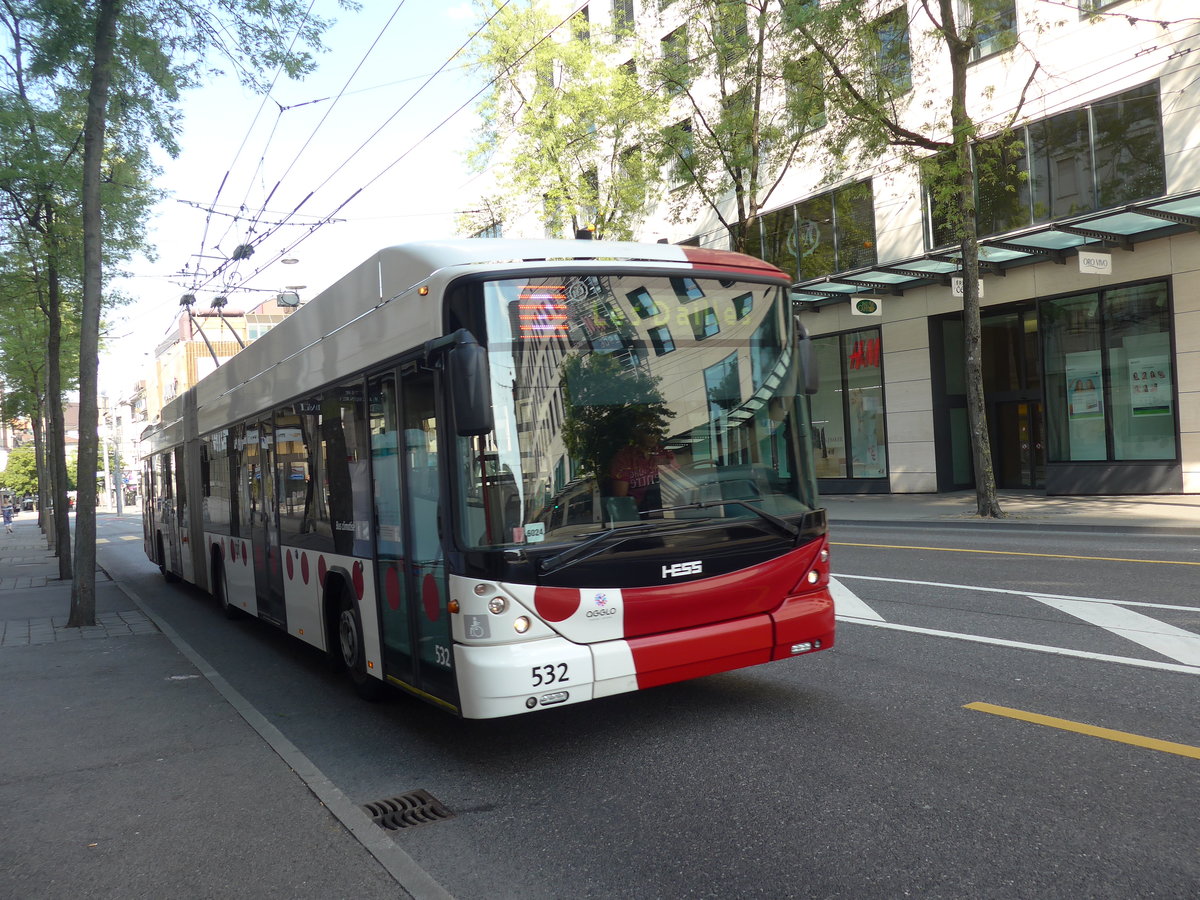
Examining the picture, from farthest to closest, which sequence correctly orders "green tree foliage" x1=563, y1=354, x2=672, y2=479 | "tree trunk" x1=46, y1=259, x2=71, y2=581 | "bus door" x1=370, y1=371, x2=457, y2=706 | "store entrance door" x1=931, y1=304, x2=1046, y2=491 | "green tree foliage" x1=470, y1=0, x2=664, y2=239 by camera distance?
"green tree foliage" x1=470, y1=0, x2=664, y2=239 < "store entrance door" x1=931, y1=304, x2=1046, y2=491 < "tree trunk" x1=46, y1=259, x2=71, y2=581 < "bus door" x1=370, y1=371, x2=457, y2=706 < "green tree foliage" x1=563, y1=354, x2=672, y2=479

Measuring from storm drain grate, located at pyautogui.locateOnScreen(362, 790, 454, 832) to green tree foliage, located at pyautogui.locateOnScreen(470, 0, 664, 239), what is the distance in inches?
904

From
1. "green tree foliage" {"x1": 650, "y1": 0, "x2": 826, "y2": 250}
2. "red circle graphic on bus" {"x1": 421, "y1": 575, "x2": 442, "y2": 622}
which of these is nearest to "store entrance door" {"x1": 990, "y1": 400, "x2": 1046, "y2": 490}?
"green tree foliage" {"x1": 650, "y1": 0, "x2": 826, "y2": 250}

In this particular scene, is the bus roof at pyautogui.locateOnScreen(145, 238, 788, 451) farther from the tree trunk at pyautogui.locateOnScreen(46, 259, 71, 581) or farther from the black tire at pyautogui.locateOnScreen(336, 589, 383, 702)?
the tree trunk at pyautogui.locateOnScreen(46, 259, 71, 581)

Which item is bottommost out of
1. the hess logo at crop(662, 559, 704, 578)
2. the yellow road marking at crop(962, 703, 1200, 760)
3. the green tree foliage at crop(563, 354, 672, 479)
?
the yellow road marking at crop(962, 703, 1200, 760)

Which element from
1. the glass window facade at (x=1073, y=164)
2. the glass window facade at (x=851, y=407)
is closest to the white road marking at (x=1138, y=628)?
the glass window facade at (x=1073, y=164)

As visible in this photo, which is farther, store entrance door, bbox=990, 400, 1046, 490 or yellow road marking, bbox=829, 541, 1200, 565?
store entrance door, bbox=990, 400, 1046, 490

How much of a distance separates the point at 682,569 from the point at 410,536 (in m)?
1.62

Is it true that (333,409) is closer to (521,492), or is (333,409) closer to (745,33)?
(521,492)

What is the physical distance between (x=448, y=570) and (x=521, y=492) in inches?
23.7

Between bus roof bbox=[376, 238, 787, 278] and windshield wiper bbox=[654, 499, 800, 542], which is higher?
bus roof bbox=[376, 238, 787, 278]

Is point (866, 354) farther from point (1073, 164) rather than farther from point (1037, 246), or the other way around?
point (1073, 164)

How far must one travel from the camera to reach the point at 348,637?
23.3 ft

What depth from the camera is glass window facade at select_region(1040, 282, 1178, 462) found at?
19.1m

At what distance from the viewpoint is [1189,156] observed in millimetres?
17828
